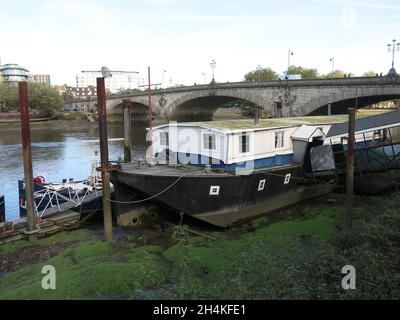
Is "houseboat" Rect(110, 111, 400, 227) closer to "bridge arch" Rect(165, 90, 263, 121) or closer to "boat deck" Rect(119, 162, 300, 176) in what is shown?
"boat deck" Rect(119, 162, 300, 176)

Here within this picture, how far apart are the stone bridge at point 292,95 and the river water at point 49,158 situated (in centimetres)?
1168

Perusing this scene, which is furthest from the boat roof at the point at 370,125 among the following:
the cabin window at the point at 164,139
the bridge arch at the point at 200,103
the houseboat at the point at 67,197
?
the bridge arch at the point at 200,103

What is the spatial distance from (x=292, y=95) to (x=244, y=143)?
3252 centimetres

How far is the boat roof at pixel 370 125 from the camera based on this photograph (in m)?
19.4

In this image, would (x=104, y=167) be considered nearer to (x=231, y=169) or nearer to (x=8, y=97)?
(x=231, y=169)

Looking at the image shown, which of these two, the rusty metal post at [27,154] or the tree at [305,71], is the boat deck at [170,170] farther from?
the tree at [305,71]

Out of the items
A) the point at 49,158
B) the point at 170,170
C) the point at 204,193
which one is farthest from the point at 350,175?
the point at 49,158

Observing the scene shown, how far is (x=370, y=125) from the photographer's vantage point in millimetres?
19922

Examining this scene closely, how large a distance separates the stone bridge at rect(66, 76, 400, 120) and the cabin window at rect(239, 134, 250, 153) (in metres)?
12.4

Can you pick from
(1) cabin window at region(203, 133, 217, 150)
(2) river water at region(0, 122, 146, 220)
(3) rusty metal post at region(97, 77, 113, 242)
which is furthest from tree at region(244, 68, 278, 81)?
(3) rusty metal post at region(97, 77, 113, 242)
